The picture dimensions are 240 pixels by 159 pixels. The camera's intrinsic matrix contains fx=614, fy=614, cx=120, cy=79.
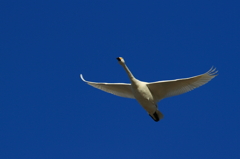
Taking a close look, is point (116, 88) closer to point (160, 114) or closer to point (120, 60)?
point (120, 60)

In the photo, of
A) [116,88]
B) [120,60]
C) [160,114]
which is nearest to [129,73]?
[120,60]

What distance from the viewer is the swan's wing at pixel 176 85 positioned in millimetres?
38000

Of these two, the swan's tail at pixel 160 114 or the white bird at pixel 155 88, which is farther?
the swan's tail at pixel 160 114

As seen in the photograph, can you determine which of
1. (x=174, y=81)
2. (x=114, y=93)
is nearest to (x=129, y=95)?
(x=114, y=93)

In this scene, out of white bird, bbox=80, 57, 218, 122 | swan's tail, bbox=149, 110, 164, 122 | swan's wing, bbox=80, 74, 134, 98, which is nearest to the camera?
white bird, bbox=80, 57, 218, 122

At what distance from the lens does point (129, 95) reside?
40469 mm

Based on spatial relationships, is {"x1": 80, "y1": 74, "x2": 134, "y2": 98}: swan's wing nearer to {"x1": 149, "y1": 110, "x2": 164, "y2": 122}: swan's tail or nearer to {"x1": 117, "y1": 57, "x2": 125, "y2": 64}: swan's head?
{"x1": 117, "y1": 57, "x2": 125, "y2": 64}: swan's head

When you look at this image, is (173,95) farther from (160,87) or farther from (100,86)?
(100,86)

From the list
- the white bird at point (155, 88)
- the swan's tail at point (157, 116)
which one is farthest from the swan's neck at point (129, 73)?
the swan's tail at point (157, 116)

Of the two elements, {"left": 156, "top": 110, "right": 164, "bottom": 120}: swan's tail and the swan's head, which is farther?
{"left": 156, "top": 110, "right": 164, "bottom": 120}: swan's tail

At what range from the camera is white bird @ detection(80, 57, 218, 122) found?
38.0 meters

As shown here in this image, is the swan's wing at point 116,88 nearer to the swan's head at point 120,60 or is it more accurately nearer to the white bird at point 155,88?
the white bird at point 155,88

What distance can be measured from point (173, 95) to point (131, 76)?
325 centimetres

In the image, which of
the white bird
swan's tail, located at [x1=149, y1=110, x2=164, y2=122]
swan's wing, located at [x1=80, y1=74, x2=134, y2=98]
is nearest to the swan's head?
the white bird
